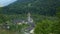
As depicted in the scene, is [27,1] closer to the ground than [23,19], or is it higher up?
higher up

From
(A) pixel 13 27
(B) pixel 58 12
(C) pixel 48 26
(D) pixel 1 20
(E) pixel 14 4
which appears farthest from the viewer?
(E) pixel 14 4

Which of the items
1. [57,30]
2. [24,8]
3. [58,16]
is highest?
[24,8]

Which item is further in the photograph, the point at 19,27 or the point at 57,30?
the point at 19,27

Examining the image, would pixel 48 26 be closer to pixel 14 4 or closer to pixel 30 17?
pixel 30 17

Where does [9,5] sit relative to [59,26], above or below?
above

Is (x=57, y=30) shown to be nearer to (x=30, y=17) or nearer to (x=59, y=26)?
(x=59, y=26)

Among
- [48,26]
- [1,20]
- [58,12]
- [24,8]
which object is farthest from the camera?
[24,8]

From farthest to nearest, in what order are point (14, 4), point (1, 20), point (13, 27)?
point (14, 4) → point (1, 20) → point (13, 27)

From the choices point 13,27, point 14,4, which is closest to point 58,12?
point 13,27

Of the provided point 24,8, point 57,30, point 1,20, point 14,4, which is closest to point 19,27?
point 1,20
